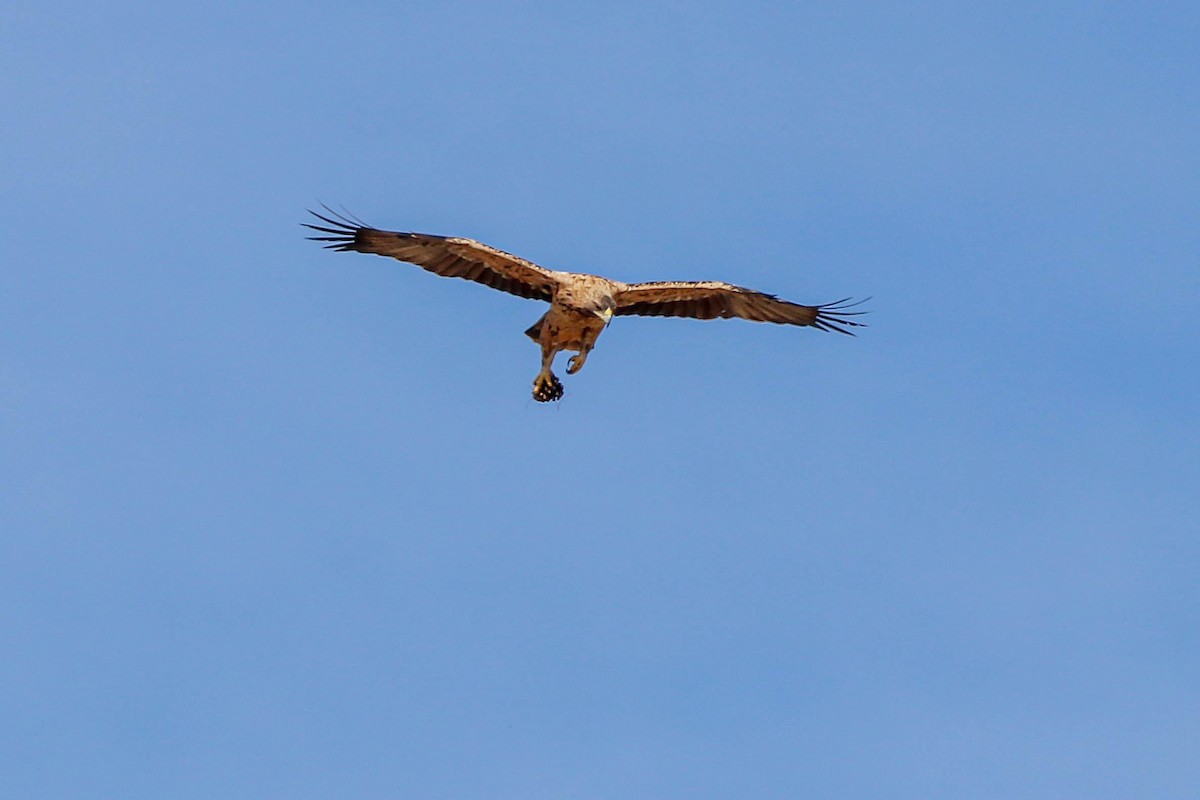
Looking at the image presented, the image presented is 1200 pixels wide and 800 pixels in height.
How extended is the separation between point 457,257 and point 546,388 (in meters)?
2.37

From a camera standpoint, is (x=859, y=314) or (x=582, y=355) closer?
(x=582, y=355)

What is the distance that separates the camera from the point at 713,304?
29.3m

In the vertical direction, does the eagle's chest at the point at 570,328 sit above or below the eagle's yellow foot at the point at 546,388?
above

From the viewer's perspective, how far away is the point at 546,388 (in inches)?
1089

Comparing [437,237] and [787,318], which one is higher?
[787,318]

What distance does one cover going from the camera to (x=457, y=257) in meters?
27.6

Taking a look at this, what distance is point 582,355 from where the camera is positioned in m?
27.6

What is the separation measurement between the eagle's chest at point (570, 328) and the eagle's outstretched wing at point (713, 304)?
44.8 inches

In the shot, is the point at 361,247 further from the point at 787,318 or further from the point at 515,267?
the point at 787,318

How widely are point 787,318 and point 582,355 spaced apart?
14.4 ft

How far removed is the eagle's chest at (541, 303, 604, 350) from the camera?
26.9 m

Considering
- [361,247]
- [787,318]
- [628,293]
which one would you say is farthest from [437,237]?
[787,318]

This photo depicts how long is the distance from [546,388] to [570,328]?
110cm

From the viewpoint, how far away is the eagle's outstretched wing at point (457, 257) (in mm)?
27172
